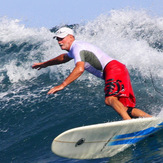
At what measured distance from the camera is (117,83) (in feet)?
16.4

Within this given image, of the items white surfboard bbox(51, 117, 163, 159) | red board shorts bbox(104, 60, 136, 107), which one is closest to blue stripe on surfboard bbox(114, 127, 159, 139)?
white surfboard bbox(51, 117, 163, 159)

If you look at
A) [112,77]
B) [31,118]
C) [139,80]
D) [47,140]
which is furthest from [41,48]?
[112,77]

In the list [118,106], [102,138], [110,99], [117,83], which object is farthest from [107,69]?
[102,138]

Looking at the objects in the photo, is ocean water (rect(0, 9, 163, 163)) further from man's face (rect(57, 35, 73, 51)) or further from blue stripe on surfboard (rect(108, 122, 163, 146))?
man's face (rect(57, 35, 73, 51))

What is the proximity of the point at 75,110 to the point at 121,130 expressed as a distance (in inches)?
91.2

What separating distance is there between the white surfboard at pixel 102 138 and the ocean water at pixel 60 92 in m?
0.13

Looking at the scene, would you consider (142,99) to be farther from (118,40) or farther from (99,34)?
(99,34)

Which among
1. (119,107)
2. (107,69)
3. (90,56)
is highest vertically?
(90,56)

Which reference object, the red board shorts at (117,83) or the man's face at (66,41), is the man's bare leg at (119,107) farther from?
the man's face at (66,41)

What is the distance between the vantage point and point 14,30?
15586mm

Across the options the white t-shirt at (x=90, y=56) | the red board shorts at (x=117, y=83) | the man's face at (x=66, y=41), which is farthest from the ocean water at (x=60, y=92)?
the man's face at (x=66, y=41)

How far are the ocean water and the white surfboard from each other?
13 centimetres

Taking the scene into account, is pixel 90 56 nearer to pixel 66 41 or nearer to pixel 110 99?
pixel 66 41

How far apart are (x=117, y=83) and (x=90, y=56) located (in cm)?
58
